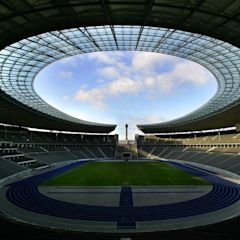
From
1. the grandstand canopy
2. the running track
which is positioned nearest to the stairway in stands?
the grandstand canopy

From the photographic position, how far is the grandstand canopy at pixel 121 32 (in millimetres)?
18531

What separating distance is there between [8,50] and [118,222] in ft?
66.7

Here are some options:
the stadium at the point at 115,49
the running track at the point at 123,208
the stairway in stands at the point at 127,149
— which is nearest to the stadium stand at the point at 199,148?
the stadium at the point at 115,49

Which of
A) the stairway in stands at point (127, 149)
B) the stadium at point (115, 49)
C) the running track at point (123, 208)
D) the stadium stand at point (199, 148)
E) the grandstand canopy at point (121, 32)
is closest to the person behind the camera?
the grandstand canopy at point (121, 32)

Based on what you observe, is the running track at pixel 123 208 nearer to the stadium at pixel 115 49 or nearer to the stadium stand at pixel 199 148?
the stadium at pixel 115 49

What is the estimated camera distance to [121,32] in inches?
1159

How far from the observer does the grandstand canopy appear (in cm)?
1853

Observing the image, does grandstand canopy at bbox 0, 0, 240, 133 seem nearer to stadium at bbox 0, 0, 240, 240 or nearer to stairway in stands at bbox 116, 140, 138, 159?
stadium at bbox 0, 0, 240, 240

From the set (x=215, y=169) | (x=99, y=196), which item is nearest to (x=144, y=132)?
(x=215, y=169)

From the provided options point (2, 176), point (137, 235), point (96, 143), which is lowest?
point (137, 235)

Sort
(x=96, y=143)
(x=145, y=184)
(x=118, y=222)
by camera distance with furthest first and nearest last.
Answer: (x=96, y=143) → (x=145, y=184) → (x=118, y=222)

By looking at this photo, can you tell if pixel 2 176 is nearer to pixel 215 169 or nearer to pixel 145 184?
pixel 145 184

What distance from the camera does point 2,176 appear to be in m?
41.4

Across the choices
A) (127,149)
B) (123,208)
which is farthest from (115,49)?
(127,149)
